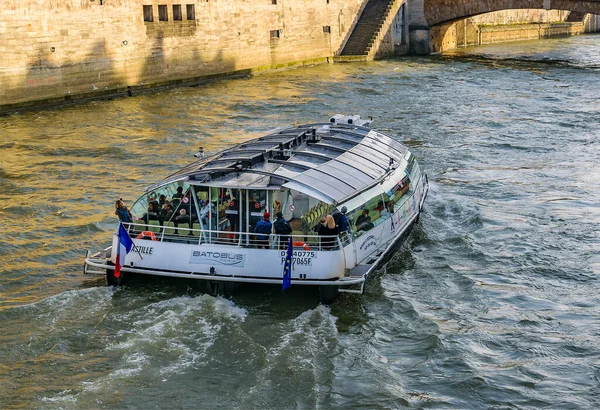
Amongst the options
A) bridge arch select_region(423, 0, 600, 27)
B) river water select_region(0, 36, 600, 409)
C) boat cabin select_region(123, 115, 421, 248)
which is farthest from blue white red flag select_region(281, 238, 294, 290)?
bridge arch select_region(423, 0, 600, 27)

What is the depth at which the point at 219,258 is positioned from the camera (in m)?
17.5

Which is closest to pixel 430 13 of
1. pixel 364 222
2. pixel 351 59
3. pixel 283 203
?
pixel 351 59

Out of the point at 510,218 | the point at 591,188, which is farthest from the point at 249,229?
the point at 591,188

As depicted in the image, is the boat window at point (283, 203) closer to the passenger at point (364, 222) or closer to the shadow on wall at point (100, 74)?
the passenger at point (364, 222)

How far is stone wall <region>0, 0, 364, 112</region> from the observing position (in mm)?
38875

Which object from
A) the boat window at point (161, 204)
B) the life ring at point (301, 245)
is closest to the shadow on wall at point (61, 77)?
the boat window at point (161, 204)

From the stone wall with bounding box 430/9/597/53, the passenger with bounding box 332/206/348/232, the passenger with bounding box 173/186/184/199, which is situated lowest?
the passenger with bounding box 332/206/348/232

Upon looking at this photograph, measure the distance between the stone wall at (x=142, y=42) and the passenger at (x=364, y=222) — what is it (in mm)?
22992

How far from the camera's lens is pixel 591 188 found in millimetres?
26922

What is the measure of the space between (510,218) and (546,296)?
215 inches

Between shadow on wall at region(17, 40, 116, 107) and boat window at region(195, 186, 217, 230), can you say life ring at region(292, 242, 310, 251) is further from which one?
shadow on wall at region(17, 40, 116, 107)

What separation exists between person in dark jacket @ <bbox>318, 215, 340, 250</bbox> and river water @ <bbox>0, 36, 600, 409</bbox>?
3.49 feet

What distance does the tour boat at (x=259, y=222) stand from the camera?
17359 millimetres

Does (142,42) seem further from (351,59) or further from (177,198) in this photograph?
Result: (177,198)
